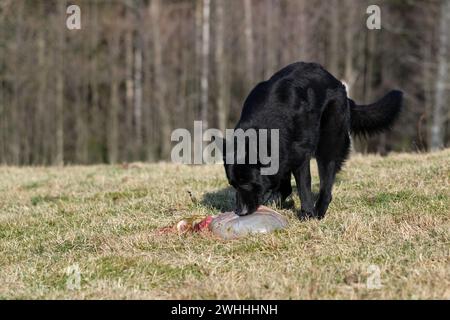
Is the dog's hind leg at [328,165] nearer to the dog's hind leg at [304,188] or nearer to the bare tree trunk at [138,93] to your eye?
the dog's hind leg at [304,188]

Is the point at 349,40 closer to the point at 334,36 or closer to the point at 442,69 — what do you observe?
the point at 334,36

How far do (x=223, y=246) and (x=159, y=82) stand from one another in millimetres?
20109

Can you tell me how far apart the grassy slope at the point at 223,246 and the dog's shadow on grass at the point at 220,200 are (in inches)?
0.5

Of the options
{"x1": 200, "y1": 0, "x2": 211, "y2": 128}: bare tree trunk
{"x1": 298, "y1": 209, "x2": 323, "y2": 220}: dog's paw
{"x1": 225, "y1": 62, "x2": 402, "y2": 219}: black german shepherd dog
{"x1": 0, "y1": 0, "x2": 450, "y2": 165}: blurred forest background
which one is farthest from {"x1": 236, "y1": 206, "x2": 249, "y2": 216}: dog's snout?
{"x1": 0, "y1": 0, "x2": 450, "y2": 165}: blurred forest background

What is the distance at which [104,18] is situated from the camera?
26.2 m

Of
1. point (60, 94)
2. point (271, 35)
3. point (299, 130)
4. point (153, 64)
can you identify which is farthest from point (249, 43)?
point (299, 130)

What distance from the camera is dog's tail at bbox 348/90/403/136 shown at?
23.1 feet

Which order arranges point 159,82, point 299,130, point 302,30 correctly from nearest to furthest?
point 299,130 < point 159,82 < point 302,30

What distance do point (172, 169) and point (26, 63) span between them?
16.2 metres

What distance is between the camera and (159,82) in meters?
24.9

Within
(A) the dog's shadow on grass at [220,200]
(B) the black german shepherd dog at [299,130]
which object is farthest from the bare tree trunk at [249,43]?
Result: (B) the black german shepherd dog at [299,130]

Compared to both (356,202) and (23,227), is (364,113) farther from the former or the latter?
(23,227)

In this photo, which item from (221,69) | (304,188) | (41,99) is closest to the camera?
(304,188)
